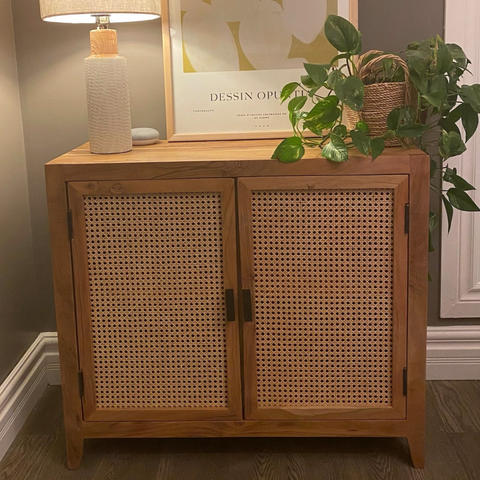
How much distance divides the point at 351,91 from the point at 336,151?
15 centimetres

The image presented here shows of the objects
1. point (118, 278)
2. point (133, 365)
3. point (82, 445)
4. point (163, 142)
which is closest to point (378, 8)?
point (163, 142)

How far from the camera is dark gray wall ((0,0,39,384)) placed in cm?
216

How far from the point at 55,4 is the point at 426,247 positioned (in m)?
1.14

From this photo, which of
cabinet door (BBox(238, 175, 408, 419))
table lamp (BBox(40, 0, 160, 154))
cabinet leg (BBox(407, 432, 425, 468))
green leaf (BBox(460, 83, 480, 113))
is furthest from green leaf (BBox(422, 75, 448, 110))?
cabinet leg (BBox(407, 432, 425, 468))

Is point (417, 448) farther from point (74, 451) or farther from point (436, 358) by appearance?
point (74, 451)

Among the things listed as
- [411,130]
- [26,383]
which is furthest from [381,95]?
[26,383]

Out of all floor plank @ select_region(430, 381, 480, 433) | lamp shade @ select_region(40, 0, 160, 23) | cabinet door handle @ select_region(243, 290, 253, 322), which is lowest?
floor plank @ select_region(430, 381, 480, 433)

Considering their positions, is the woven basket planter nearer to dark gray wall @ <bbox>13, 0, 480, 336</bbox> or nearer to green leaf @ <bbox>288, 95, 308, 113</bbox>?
green leaf @ <bbox>288, 95, 308, 113</bbox>

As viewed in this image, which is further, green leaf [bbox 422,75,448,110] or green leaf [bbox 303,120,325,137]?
green leaf [bbox 303,120,325,137]

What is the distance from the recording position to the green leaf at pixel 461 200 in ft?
6.62

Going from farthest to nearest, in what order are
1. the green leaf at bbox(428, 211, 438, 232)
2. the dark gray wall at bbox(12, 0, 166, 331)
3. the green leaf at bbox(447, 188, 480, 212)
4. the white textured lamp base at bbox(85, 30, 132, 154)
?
1. the dark gray wall at bbox(12, 0, 166, 331)
2. the green leaf at bbox(428, 211, 438, 232)
3. the green leaf at bbox(447, 188, 480, 212)
4. the white textured lamp base at bbox(85, 30, 132, 154)

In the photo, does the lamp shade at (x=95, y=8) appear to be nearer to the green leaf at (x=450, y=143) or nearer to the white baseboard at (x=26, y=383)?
the green leaf at (x=450, y=143)

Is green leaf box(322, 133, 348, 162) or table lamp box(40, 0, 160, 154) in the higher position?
table lamp box(40, 0, 160, 154)

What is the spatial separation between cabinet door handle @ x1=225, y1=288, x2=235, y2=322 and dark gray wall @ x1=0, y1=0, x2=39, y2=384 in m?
0.75
